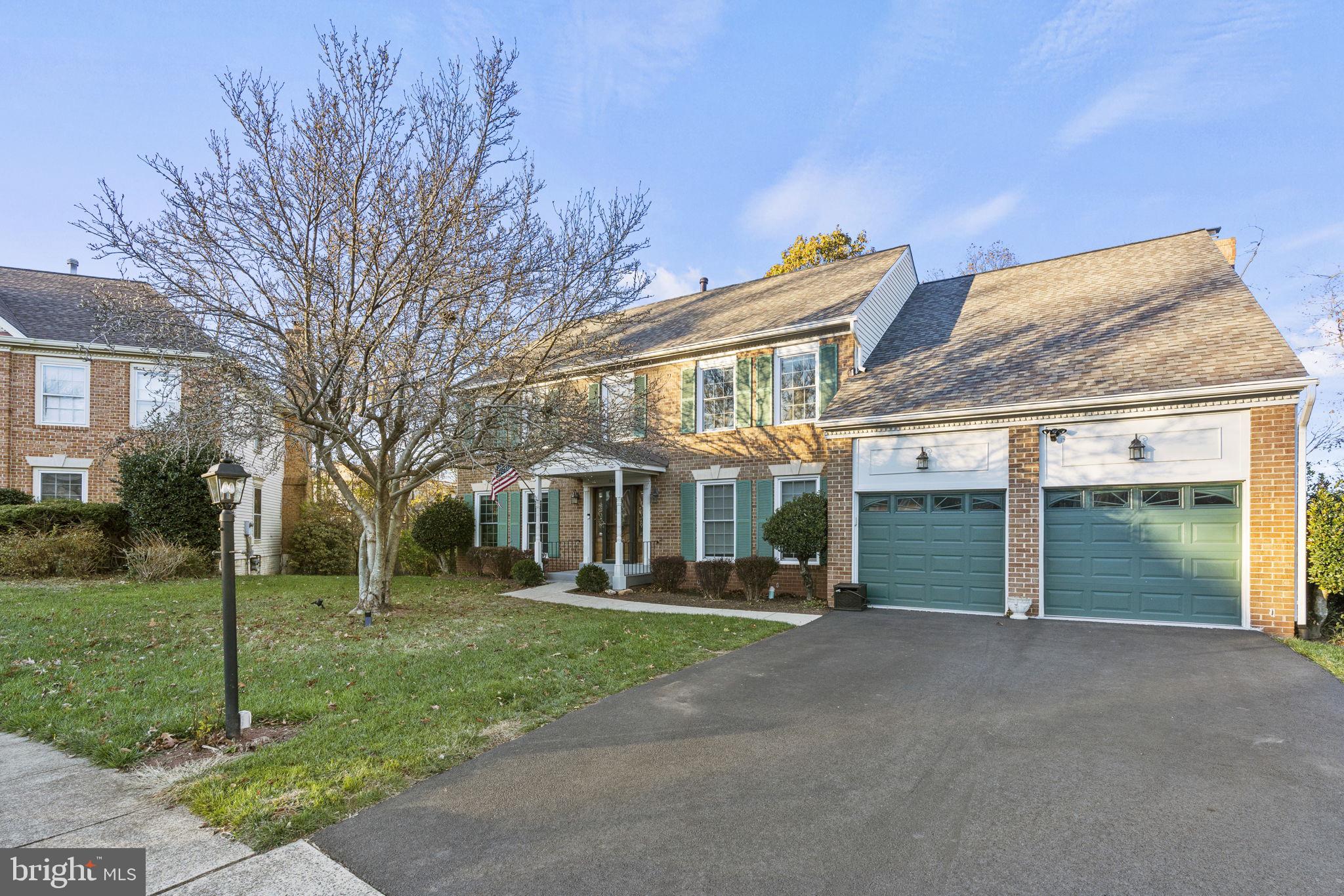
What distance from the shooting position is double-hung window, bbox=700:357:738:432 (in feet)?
49.4

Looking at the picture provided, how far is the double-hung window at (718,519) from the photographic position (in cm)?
1470

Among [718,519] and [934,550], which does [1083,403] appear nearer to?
[934,550]

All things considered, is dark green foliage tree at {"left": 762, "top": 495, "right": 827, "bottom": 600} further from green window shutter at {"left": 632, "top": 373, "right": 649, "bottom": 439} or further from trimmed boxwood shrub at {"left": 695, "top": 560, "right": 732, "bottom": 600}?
green window shutter at {"left": 632, "top": 373, "right": 649, "bottom": 439}

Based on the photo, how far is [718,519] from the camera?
14898mm

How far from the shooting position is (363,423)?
9227 mm

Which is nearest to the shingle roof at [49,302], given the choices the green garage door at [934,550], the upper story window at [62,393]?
the upper story window at [62,393]

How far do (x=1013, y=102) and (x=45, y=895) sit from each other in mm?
16544

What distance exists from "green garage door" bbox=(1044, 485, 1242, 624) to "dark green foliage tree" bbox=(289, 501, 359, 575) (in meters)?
16.1

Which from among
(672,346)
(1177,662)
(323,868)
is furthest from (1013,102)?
(323,868)

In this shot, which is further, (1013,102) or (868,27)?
(1013,102)

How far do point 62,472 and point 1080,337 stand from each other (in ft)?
77.0

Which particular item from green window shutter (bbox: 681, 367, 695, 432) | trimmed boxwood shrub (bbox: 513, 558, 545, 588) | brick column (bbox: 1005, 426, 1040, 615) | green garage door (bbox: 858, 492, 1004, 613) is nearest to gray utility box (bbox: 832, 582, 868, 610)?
green garage door (bbox: 858, 492, 1004, 613)

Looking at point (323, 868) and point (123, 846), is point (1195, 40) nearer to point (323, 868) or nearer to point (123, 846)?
point (323, 868)

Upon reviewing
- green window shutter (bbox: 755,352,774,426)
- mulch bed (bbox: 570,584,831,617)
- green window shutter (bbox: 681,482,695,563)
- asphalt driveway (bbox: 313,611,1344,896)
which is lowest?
mulch bed (bbox: 570,584,831,617)
